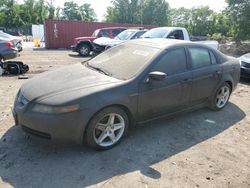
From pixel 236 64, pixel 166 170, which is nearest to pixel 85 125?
pixel 166 170

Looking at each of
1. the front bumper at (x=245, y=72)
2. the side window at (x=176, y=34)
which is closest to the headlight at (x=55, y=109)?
the front bumper at (x=245, y=72)

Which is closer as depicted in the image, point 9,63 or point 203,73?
point 203,73

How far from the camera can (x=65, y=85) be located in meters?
3.81

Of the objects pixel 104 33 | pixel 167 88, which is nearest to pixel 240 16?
pixel 104 33

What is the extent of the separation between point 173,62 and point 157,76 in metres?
0.73

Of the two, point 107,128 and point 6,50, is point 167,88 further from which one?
point 6,50

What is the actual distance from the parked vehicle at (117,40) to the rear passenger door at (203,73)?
8.00 metres

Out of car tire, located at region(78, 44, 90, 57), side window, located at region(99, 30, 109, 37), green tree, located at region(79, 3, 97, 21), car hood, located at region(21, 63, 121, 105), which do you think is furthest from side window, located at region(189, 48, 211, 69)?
green tree, located at region(79, 3, 97, 21)

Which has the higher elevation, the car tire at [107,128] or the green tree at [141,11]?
the green tree at [141,11]

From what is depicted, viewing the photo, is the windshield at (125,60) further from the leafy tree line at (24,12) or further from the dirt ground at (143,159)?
the leafy tree line at (24,12)

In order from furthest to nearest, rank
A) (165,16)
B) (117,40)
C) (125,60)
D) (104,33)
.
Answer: (165,16)
(104,33)
(117,40)
(125,60)

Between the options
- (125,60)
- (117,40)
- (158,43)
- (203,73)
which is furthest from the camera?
(117,40)

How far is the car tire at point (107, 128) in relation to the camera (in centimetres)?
365

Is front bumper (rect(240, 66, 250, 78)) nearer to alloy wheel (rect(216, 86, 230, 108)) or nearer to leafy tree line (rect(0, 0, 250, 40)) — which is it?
alloy wheel (rect(216, 86, 230, 108))
